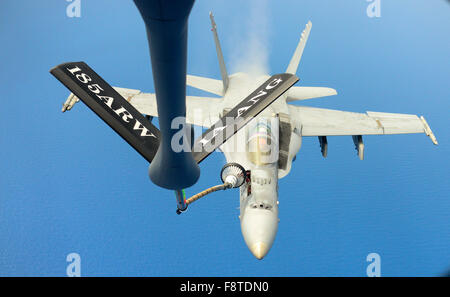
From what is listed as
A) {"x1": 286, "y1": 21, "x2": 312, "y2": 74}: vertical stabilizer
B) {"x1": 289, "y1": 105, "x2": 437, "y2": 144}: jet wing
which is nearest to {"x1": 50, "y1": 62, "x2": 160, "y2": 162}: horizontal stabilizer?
{"x1": 289, "y1": 105, "x2": 437, "y2": 144}: jet wing

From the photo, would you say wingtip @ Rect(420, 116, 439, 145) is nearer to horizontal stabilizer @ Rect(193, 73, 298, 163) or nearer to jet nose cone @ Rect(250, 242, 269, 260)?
jet nose cone @ Rect(250, 242, 269, 260)

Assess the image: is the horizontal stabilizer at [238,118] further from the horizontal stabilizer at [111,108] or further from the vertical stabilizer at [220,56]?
the vertical stabilizer at [220,56]

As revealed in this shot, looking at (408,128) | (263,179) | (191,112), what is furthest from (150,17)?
(408,128)

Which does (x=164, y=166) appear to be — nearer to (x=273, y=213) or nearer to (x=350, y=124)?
(x=273, y=213)

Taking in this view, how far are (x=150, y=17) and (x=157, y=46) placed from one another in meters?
A: 0.31

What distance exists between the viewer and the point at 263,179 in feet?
33.1

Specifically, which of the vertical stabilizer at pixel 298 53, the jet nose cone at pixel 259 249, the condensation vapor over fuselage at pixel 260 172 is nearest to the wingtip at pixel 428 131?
the condensation vapor over fuselage at pixel 260 172

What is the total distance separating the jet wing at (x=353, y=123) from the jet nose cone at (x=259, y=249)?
5.37m

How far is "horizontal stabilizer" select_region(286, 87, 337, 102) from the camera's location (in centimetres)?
1472

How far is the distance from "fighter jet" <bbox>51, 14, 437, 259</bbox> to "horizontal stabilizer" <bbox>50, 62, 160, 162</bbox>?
3cm

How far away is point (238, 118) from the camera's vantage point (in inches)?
225

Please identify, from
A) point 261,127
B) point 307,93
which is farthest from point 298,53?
point 261,127

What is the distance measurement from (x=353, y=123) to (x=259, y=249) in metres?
6.97

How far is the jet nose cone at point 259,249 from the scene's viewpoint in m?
8.97
